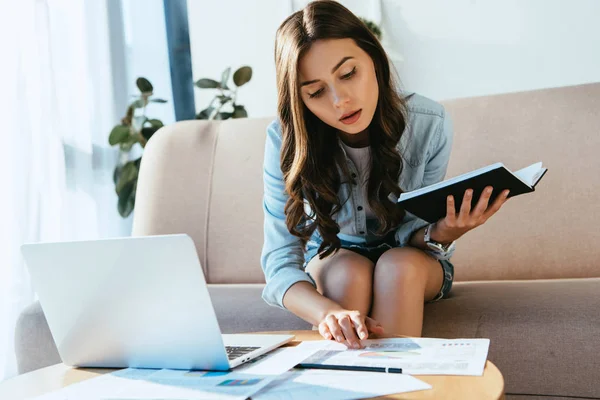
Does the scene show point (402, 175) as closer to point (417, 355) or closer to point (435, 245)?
point (435, 245)

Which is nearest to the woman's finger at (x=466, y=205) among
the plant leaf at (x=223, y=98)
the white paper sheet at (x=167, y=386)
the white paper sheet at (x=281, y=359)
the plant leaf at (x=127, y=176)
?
the white paper sheet at (x=281, y=359)

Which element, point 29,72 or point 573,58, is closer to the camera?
point 29,72

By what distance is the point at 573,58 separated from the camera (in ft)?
10.6

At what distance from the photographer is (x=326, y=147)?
1.53 metres

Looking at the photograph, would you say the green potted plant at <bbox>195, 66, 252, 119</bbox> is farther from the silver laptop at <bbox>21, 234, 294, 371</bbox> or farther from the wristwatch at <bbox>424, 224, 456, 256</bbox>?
the silver laptop at <bbox>21, 234, 294, 371</bbox>

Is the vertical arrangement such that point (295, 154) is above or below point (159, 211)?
above

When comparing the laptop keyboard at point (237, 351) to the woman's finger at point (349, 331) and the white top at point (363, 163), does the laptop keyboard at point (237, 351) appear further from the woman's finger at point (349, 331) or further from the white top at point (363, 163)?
the white top at point (363, 163)

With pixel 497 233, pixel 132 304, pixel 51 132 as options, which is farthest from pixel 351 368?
pixel 51 132

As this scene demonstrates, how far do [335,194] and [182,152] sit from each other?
96 centimetres

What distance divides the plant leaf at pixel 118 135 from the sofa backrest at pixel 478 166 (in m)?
0.46

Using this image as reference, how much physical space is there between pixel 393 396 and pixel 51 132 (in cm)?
201

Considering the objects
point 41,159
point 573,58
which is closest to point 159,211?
point 41,159

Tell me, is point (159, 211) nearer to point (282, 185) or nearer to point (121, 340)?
point (282, 185)

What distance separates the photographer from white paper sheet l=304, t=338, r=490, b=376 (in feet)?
2.79
